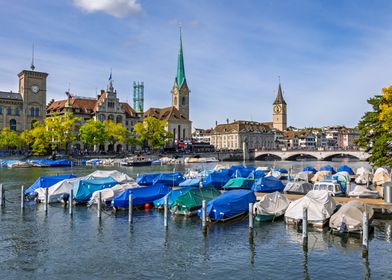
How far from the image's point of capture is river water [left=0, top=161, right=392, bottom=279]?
2014cm

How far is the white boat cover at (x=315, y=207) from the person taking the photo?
27.9 m

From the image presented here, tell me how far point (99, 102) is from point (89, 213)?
9862cm

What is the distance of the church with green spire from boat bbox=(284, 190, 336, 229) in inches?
5133

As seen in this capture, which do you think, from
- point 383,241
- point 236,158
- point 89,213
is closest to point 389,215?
point 383,241

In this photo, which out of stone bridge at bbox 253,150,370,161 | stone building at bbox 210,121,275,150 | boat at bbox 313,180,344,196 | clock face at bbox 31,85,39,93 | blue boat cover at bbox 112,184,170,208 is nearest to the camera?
blue boat cover at bbox 112,184,170,208

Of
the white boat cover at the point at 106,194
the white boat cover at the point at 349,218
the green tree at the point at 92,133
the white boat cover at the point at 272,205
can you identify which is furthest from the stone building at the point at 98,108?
the white boat cover at the point at 349,218

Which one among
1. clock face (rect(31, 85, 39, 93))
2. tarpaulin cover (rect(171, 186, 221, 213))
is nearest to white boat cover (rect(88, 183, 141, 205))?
tarpaulin cover (rect(171, 186, 221, 213))

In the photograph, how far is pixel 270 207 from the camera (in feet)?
101

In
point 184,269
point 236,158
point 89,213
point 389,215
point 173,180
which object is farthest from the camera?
point 236,158

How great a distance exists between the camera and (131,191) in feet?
116

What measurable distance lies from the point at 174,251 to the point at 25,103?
103385 mm

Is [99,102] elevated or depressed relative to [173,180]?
elevated

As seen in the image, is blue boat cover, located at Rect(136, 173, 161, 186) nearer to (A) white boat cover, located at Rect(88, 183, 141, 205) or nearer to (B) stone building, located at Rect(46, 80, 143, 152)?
(A) white boat cover, located at Rect(88, 183, 141, 205)

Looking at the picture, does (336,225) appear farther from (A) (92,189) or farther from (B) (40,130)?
(B) (40,130)
